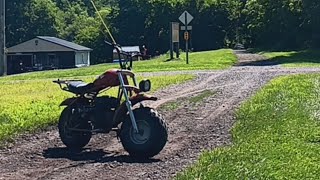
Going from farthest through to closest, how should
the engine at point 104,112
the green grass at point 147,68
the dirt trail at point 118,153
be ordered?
the green grass at point 147,68 → the engine at point 104,112 → the dirt trail at point 118,153

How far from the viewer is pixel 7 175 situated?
350 inches

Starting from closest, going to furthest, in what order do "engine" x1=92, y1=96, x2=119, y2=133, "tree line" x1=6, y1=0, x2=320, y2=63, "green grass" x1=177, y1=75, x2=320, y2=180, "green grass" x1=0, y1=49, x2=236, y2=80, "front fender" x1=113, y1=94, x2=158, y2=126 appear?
"green grass" x1=177, y1=75, x2=320, y2=180 → "front fender" x1=113, y1=94, x2=158, y2=126 → "engine" x1=92, y1=96, x2=119, y2=133 → "green grass" x1=0, y1=49, x2=236, y2=80 → "tree line" x1=6, y1=0, x2=320, y2=63

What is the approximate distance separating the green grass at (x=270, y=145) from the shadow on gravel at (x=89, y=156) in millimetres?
992

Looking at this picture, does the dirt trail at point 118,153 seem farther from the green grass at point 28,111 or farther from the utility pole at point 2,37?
the utility pole at point 2,37

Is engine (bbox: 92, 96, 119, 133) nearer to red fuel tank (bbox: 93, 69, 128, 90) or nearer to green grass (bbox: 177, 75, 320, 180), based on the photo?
red fuel tank (bbox: 93, 69, 128, 90)

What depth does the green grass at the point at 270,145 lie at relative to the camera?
8305 mm

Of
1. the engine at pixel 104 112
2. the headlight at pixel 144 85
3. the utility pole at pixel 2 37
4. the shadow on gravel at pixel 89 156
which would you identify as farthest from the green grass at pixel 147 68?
the headlight at pixel 144 85

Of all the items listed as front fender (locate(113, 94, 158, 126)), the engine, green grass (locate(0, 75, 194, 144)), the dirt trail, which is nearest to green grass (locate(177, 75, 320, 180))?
the dirt trail

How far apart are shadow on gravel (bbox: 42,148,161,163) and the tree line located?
146 ft

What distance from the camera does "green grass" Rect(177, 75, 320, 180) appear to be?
27.2ft

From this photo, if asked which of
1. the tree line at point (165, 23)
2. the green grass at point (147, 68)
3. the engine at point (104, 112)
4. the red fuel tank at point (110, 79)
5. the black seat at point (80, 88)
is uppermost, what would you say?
the tree line at point (165, 23)

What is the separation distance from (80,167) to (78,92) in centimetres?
197

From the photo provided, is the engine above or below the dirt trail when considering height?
above

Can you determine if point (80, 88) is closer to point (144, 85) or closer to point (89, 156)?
point (144, 85)
